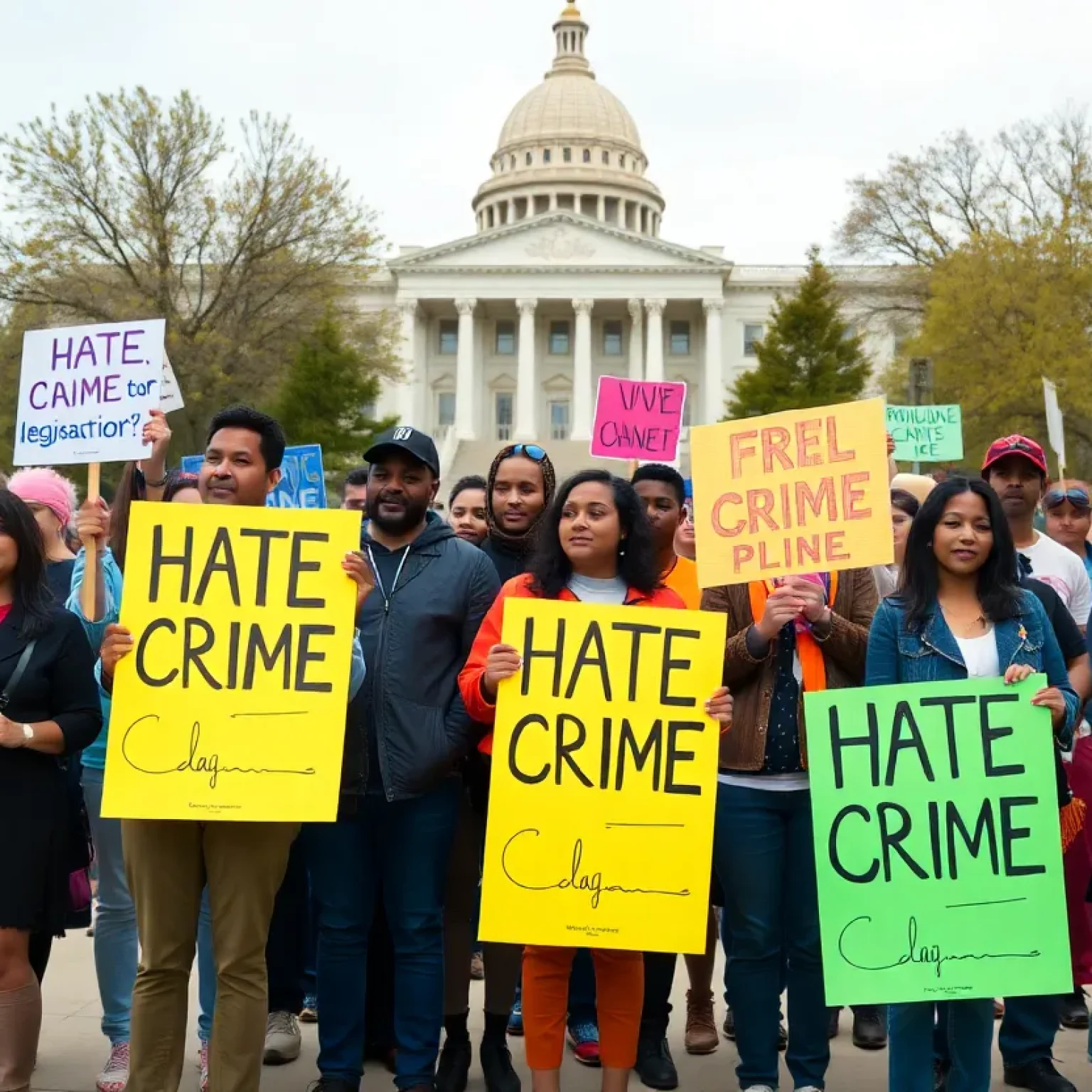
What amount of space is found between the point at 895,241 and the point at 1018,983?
38649 millimetres

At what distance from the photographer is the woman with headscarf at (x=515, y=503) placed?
5.50 m

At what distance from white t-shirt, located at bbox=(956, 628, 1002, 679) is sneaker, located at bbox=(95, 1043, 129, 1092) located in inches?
136

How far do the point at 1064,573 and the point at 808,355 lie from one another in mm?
34272

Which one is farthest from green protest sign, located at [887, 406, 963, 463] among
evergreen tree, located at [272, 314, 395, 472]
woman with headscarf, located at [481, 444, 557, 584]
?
evergreen tree, located at [272, 314, 395, 472]

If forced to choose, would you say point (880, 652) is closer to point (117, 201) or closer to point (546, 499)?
point (546, 499)

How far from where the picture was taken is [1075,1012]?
5.84 metres

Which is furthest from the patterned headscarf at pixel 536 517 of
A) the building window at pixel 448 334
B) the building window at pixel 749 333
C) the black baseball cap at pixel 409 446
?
the building window at pixel 448 334

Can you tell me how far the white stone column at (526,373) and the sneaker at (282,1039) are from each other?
62.6 m

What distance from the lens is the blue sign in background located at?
28.4 ft

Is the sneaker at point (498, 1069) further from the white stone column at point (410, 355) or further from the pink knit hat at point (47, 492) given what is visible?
the white stone column at point (410, 355)

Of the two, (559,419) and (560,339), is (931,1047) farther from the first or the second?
(560,339)

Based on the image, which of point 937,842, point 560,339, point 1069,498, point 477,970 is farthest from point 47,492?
point 560,339

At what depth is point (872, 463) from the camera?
171 inches

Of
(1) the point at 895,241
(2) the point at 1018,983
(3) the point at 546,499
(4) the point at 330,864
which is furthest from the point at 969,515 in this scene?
(1) the point at 895,241
